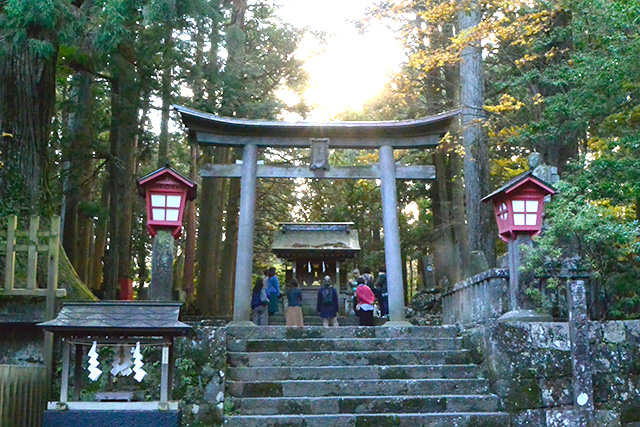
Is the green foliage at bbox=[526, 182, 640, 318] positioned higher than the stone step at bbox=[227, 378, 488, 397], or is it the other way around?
the green foliage at bbox=[526, 182, 640, 318]

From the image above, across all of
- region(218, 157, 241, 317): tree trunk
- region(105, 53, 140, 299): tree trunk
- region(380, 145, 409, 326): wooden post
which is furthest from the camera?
region(218, 157, 241, 317): tree trunk

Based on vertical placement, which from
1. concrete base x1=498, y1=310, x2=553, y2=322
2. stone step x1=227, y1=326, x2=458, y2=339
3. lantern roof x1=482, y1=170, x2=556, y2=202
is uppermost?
lantern roof x1=482, y1=170, x2=556, y2=202

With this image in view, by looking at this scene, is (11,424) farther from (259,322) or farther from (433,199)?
(433,199)

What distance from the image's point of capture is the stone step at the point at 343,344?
387 inches

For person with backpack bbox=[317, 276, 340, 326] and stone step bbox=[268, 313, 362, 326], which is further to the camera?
stone step bbox=[268, 313, 362, 326]

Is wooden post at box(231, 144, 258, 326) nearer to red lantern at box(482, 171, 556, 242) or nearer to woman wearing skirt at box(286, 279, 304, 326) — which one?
woman wearing skirt at box(286, 279, 304, 326)

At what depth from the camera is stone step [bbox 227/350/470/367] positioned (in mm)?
9453

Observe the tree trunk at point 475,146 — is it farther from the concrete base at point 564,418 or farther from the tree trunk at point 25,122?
the tree trunk at point 25,122

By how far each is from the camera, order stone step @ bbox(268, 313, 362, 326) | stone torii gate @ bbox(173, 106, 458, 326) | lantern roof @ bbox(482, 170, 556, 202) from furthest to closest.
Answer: stone step @ bbox(268, 313, 362, 326) < stone torii gate @ bbox(173, 106, 458, 326) < lantern roof @ bbox(482, 170, 556, 202)

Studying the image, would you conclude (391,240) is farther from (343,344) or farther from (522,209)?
(522,209)

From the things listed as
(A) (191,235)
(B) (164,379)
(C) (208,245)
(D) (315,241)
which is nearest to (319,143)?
(B) (164,379)

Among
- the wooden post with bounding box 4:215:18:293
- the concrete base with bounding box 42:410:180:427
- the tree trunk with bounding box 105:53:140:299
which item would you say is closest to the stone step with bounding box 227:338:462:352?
the concrete base with bounding box 42:410:180:427

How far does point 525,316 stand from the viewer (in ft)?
29.3

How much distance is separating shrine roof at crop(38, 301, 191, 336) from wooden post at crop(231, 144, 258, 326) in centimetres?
342
